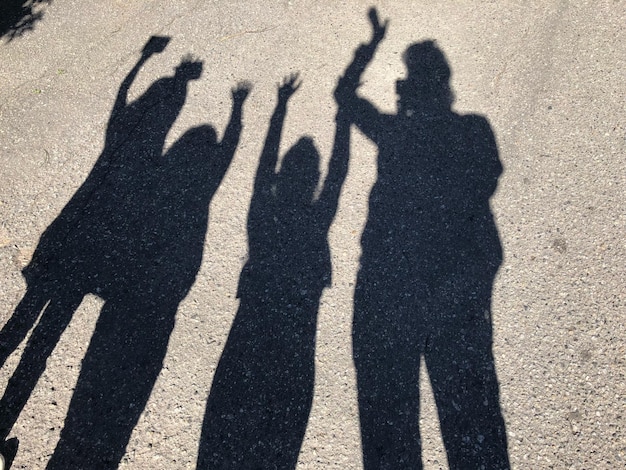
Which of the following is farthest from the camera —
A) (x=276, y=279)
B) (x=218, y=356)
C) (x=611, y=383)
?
(x=276, y=279)

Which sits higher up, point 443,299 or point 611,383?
point 443,299

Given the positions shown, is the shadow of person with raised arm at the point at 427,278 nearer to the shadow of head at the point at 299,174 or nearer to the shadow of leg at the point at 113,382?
the shadow of head at the point at 299,174

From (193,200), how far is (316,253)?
1.33 metres

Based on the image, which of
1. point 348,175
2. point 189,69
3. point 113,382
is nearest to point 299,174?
point 348,175

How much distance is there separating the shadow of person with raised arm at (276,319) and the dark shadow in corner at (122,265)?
1.79ft

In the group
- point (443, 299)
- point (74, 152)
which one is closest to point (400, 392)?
point (443, 299)

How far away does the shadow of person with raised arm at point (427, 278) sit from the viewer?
3.38 m

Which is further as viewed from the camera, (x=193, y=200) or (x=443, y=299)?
(x=193, y=200)

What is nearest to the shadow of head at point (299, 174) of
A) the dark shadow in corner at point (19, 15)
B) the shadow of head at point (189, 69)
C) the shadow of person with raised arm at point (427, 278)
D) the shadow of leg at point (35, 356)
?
the shadow of person with raised arm at point (427, 278)

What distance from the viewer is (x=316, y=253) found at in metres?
4.14

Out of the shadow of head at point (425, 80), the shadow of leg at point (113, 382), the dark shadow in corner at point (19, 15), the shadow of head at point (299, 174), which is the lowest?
the shadow of leg at point (113, 382)

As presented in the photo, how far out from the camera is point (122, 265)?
4.22 m

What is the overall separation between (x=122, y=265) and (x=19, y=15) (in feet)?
14.3

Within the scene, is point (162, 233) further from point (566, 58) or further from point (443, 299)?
point (566, 58)
